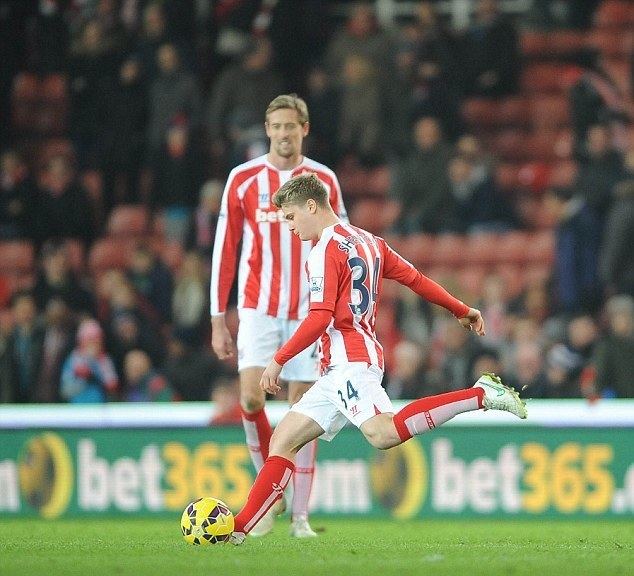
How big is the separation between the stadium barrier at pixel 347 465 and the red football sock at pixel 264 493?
442 centimetres

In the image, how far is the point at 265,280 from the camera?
27.7ft

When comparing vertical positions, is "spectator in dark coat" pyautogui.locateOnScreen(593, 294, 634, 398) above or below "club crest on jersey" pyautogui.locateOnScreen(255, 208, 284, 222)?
below

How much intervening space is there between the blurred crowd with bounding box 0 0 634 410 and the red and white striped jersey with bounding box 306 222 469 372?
5.91 m

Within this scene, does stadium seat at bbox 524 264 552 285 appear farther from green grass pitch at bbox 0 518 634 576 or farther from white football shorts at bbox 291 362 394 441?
white football shorts at bbox 291 362 394 441

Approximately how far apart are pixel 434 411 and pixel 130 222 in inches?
372

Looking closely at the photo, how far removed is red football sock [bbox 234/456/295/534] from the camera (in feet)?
23.6

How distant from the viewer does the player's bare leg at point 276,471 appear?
283 inches

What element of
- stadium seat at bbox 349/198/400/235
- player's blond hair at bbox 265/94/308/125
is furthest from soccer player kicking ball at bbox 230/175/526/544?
stadium seat at bbox 349/198/400/235

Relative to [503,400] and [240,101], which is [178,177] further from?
[503,400]

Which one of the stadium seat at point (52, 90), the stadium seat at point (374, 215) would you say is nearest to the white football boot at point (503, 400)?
the stadium seat at point (374, 215)

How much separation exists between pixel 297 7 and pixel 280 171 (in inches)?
332

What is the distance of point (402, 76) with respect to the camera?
52.3 feet

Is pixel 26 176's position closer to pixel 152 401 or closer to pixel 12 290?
pixel 12 290

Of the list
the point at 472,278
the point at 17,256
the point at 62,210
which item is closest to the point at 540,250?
the point at 472,278
